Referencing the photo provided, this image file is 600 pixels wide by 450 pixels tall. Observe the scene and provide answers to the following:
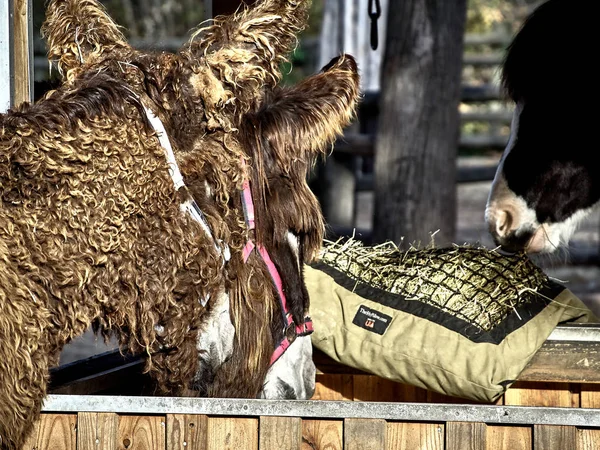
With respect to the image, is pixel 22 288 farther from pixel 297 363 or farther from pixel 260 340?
pixel 297 363

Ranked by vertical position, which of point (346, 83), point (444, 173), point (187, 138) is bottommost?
point (187, 138)

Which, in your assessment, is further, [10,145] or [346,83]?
[346,83]

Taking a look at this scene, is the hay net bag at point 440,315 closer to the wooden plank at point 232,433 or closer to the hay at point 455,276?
the hay at point 455,276

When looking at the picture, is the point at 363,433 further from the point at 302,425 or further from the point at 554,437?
the point at 554,437

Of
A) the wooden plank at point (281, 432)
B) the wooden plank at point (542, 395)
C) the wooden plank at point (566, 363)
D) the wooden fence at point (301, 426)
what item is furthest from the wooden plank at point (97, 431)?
the wooden plank at point (542, 395)

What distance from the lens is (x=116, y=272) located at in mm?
1709

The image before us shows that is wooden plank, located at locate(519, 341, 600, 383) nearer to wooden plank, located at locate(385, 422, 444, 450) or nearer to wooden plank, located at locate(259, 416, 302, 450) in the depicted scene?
wooden plank, located at locate(385, 422, 444, 450)

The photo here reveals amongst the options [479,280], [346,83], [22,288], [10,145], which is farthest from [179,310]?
[479,280]

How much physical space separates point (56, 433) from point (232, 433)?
419 mm

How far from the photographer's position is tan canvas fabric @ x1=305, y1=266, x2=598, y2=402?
96.3 inches

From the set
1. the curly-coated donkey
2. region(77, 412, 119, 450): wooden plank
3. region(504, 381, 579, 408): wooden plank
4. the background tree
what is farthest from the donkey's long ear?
the background tree

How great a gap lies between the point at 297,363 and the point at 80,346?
568 cm

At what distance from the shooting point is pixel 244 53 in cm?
183

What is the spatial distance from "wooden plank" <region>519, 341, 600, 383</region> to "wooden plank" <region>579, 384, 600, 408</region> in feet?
0.71
